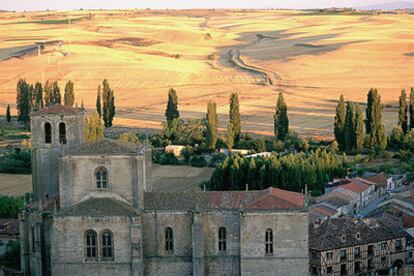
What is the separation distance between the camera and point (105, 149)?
34.0 metres

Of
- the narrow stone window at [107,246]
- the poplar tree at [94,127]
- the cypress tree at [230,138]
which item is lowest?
the narrow stone window at [107,246]

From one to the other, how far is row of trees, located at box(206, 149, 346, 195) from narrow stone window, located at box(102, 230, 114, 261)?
16.6 m

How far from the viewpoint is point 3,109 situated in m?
89.9

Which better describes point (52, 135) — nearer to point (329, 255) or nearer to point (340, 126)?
point (329, 255)

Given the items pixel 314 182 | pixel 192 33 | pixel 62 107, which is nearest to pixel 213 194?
pixel 62 107

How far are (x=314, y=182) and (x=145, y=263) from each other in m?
18.7

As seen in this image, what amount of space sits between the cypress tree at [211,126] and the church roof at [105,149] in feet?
93.1

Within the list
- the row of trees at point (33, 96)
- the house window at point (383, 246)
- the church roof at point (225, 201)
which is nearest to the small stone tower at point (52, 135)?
the church roof at point (225, 201)

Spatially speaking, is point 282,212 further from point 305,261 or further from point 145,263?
point 145,263

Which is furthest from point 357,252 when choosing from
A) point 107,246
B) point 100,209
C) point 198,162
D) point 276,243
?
point 198,162

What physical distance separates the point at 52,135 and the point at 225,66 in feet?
279

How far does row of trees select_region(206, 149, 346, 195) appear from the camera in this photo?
4919 centimetres

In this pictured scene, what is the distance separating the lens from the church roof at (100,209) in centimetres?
3366

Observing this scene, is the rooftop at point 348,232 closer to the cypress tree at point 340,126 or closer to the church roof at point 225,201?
the church roof at point 225,201
